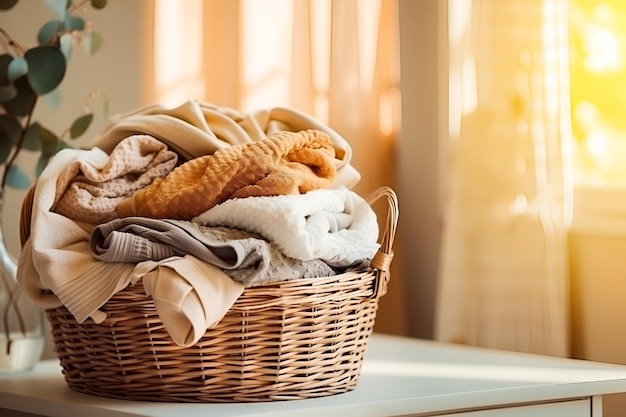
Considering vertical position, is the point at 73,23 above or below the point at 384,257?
above

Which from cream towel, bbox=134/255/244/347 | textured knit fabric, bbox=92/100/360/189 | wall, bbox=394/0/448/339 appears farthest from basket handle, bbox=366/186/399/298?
wall, bbox=394/0/448/339

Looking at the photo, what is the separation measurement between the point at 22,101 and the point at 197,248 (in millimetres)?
611

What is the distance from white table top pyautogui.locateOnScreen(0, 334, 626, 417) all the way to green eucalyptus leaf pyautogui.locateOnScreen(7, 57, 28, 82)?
458 mm

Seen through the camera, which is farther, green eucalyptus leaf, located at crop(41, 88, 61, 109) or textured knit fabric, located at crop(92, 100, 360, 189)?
green eucalyptus leaf, located at crop(41, 88, 61, 109)

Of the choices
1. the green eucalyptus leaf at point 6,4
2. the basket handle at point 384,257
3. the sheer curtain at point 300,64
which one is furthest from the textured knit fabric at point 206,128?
the sheer curtain at point 300,64

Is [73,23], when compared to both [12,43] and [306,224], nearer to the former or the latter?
[12,43]

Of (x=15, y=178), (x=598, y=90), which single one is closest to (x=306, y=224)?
(x=15, y=178)

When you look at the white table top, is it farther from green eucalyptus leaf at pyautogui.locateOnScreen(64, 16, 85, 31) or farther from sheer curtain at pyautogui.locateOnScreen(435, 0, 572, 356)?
green eucalyptus leaf at pyautogui.locateOnScreen(64, 16, 85, 31)

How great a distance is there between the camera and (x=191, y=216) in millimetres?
1139

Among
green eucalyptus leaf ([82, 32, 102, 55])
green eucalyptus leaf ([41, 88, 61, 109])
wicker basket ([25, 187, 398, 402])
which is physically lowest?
wicker basket ([25, 187, 398, 402])

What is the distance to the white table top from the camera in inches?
41.9

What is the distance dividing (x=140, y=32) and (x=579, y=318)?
100 centimetres

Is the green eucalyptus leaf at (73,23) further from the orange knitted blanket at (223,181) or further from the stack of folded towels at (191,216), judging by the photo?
the orange knitted blanket at (223,181)

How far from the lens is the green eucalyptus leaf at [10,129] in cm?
151
